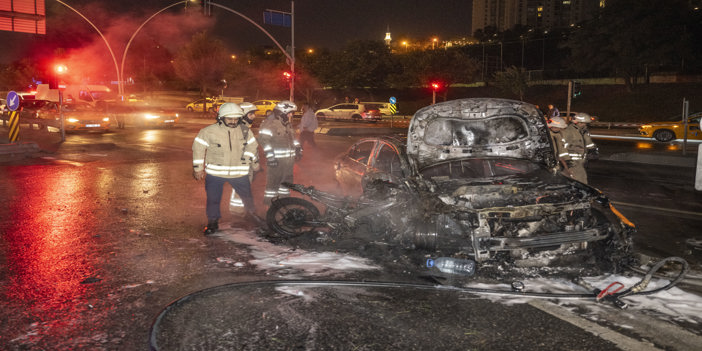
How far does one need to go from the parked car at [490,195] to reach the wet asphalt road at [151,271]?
2.33ft

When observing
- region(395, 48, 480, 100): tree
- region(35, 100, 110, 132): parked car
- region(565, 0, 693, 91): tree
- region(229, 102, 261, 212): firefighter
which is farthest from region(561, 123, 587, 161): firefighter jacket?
region(395, 48, 480, 100): tree

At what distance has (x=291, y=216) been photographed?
22.8ft

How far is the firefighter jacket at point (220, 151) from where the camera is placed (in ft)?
22.6

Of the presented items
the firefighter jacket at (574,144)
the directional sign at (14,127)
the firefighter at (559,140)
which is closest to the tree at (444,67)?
the directional sign at (14,127)

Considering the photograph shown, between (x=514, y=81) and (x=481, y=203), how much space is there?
47053mm

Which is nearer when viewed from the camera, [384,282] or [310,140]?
[384,282]

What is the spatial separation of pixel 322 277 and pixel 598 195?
286 centimetres

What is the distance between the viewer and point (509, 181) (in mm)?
5938

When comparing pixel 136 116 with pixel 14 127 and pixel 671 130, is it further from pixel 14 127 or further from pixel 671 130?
A: pixel 671 130

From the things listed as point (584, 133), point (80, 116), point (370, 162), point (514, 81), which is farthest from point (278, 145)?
point (514, 81)

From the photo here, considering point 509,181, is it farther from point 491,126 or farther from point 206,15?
point 206,15

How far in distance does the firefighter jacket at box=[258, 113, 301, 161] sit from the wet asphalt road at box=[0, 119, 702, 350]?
3.72ft

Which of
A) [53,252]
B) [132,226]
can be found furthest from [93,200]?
[53,252]

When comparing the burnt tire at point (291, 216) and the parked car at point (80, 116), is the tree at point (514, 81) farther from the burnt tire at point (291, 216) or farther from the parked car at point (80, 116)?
the burnt tire at point (291, 216)
